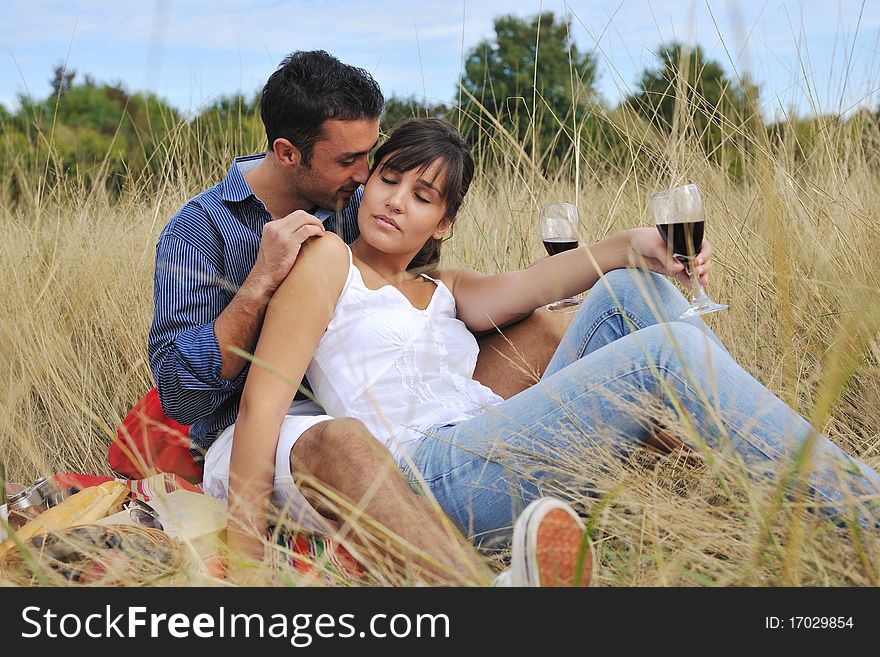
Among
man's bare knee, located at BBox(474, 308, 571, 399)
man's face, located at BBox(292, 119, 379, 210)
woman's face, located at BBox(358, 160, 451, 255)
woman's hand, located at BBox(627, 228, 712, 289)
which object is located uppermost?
man's face, located at BBox(292, 119, 379, 210)

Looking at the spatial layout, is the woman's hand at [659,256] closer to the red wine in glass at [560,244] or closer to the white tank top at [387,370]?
the red wine in glass at [560,244]

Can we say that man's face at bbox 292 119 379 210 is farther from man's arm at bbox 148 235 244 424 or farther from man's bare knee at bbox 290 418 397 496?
man's bare knee at bbox 290 418 397 496

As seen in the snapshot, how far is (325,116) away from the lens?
8.34 feet

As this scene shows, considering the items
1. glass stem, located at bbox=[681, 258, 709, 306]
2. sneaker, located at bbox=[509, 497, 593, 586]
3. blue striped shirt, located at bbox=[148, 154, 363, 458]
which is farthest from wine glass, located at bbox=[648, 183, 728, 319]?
blue striped shirt, located at bbox=[148, 154, 363, 458]

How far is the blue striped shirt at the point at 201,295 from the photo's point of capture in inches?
87.7

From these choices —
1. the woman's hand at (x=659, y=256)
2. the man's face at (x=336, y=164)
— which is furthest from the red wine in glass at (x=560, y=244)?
the man's face at (x=336, y=164)

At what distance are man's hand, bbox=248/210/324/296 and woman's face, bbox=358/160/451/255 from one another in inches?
10.1

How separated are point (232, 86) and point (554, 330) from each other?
8.35 feet

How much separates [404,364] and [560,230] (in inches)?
24.9

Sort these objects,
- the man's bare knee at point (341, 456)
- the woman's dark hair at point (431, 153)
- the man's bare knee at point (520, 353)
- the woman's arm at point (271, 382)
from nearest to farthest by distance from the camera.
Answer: the man's bare knee at point (341, 456)
the woman's arm at point (271, 382)
the woman's dark hair at point (431, 153)
the man's bare knee at point (520, 353)

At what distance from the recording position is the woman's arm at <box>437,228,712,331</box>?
2.41 metres

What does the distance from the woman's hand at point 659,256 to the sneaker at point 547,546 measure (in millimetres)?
911

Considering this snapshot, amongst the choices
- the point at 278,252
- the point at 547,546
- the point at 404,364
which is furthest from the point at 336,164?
the point at 547,546
